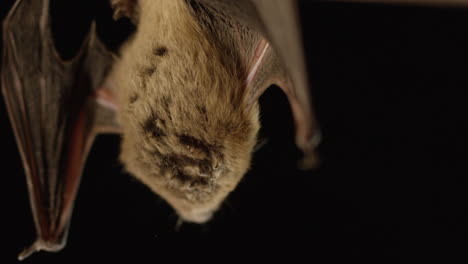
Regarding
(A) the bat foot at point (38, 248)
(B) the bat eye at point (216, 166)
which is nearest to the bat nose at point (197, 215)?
(B) the bat eye at point (216, 166)

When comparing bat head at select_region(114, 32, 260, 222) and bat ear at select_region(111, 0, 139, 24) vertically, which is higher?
bat ear at select_region(111, 0, 139, 24)

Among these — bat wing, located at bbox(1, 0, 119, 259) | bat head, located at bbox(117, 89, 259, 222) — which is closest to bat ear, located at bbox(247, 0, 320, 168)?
bat head, located at bbox(117, 89, 259, 222)

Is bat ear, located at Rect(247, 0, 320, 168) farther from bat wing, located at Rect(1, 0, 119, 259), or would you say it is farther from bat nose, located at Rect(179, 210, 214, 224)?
bat wing, located at Rect(1, 0, 119, 259)

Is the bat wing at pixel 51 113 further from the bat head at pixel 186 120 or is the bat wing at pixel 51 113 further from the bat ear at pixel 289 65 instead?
the bat ear at pixel 289 65

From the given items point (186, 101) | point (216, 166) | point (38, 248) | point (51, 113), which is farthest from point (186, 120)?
point (38, 248)

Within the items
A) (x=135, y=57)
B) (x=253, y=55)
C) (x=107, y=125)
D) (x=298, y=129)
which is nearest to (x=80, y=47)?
(x=107, y=125)

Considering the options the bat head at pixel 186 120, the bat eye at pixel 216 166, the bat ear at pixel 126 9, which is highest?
the bat ear at pixel 126 9
